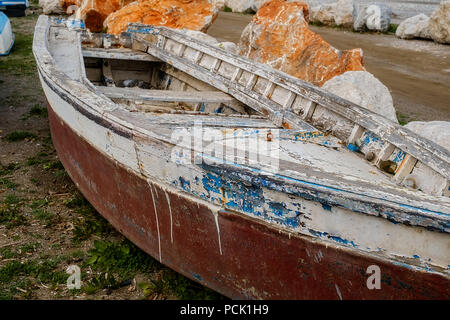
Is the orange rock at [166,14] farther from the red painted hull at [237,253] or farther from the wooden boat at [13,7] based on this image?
the wooden boat at [13,7]

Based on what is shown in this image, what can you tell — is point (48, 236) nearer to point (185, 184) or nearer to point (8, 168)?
point (8, 168)

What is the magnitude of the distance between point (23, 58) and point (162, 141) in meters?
9.41

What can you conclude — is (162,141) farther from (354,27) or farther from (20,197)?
(354,27)

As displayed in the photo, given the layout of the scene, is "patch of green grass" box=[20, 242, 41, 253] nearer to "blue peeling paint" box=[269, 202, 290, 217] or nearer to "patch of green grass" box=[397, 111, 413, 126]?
"blue peeling paint" box=[269, 202, 290, 217]

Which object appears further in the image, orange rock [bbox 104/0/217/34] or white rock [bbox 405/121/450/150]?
orange rock [bbox 104/0/217/34]

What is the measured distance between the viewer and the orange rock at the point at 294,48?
8.36 metres

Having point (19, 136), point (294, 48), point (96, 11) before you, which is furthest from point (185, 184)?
point (96, 11)

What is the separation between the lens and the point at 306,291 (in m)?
2.75

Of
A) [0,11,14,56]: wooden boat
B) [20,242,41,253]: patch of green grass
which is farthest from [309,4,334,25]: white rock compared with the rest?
[20,242,41,253]: patch of green grass

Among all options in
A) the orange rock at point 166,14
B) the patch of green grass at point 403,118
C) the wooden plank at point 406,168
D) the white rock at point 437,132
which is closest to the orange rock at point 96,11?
the orange rock at point 166,14

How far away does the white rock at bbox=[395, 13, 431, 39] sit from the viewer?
16.7 meters

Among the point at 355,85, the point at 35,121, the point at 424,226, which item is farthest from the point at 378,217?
the point at 35,121

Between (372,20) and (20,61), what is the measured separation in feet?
46.9

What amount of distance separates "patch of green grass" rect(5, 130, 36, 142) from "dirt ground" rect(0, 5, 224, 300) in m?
0.03
